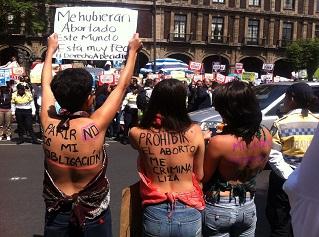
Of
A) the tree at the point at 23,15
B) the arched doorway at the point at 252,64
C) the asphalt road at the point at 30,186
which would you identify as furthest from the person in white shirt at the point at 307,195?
the arched doorway at the point at 252,64

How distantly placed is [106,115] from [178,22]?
43.9 meters

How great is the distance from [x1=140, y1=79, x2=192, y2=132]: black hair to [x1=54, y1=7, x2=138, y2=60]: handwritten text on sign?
15.2 feet

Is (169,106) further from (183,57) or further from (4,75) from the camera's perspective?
(183,57)

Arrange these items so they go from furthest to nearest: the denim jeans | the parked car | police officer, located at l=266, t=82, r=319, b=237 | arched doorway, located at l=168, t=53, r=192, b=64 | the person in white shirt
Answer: arched doorway, located at l=168, t=53, r=192, b=64 < the denim jeans < the parked car < police officer, located at l=266, t=82, r=319, b=237 < the person in white shirt

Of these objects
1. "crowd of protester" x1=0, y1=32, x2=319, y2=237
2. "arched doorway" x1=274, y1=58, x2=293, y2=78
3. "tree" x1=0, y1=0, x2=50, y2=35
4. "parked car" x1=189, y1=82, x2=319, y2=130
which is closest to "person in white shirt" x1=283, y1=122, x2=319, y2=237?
"crowd of protester" x1=0, y1=32, x2=319, y2=237

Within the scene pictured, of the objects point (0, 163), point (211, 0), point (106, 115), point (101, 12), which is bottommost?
point (0, 163)

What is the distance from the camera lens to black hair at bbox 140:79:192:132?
2965mm

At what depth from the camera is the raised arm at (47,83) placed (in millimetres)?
3025

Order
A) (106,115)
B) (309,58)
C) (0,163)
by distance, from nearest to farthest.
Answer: (106,115)
(0,163)
(309,58)

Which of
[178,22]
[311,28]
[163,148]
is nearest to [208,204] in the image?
[163,148]

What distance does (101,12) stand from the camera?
7.68 metres

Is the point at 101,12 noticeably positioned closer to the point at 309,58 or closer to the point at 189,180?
the point at 189,180

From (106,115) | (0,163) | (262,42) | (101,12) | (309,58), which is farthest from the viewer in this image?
(262,42)

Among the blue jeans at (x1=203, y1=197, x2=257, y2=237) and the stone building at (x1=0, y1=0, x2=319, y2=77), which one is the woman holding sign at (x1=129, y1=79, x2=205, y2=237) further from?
the stone building at (x1=0, y1=0, x2=319, y2=77)
